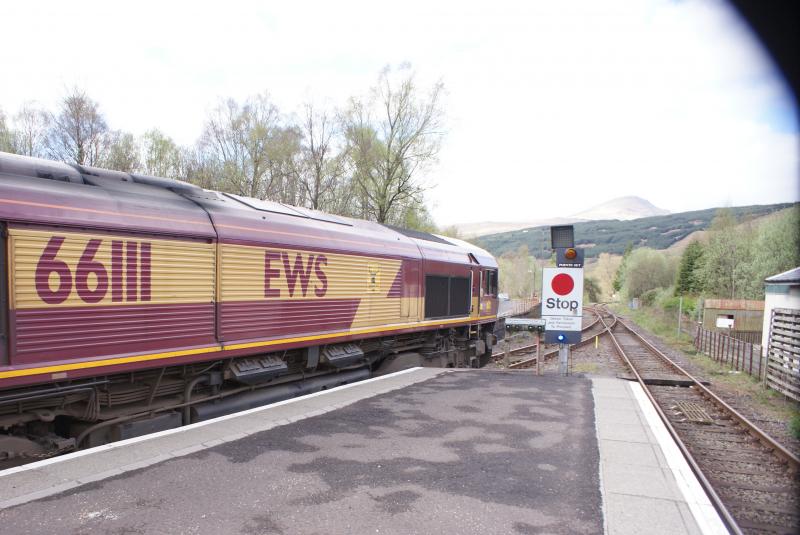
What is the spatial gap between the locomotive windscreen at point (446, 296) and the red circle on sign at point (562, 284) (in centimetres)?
316

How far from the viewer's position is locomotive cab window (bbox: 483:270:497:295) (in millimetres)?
15273

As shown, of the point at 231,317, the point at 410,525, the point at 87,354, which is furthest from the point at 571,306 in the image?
the point at 87,354

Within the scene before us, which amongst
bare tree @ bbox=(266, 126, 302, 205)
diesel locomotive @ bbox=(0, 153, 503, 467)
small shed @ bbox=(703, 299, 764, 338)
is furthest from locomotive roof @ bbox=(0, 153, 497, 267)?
small shed @ bbox=(703, 299, 764, 338)

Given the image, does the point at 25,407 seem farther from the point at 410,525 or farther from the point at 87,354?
the point at 410,525

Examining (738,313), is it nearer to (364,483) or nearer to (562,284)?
(562,284)

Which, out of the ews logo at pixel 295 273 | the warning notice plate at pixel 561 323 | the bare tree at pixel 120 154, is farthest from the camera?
the bare tree at pixel 120 154

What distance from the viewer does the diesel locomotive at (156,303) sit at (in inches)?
184

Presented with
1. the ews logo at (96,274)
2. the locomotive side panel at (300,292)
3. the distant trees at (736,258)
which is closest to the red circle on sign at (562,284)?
the locomotive side panel at (300,292)

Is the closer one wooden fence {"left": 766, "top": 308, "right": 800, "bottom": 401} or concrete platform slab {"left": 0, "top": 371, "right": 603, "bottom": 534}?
concrete platform slab {"left": 0, "top": 371, "right": 603, "bottom": 534}

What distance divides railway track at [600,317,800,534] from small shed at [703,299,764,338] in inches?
703

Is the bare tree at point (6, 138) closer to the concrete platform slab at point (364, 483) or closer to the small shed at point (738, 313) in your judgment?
the concrete platform slab at point (364, 483)

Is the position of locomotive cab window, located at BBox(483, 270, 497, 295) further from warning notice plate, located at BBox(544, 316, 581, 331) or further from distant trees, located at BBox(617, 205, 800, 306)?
distant trees, located at BBox(617, 205, 800, 306)

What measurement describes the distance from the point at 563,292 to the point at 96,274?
8180 millimetres

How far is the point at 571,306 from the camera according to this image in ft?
32.9
